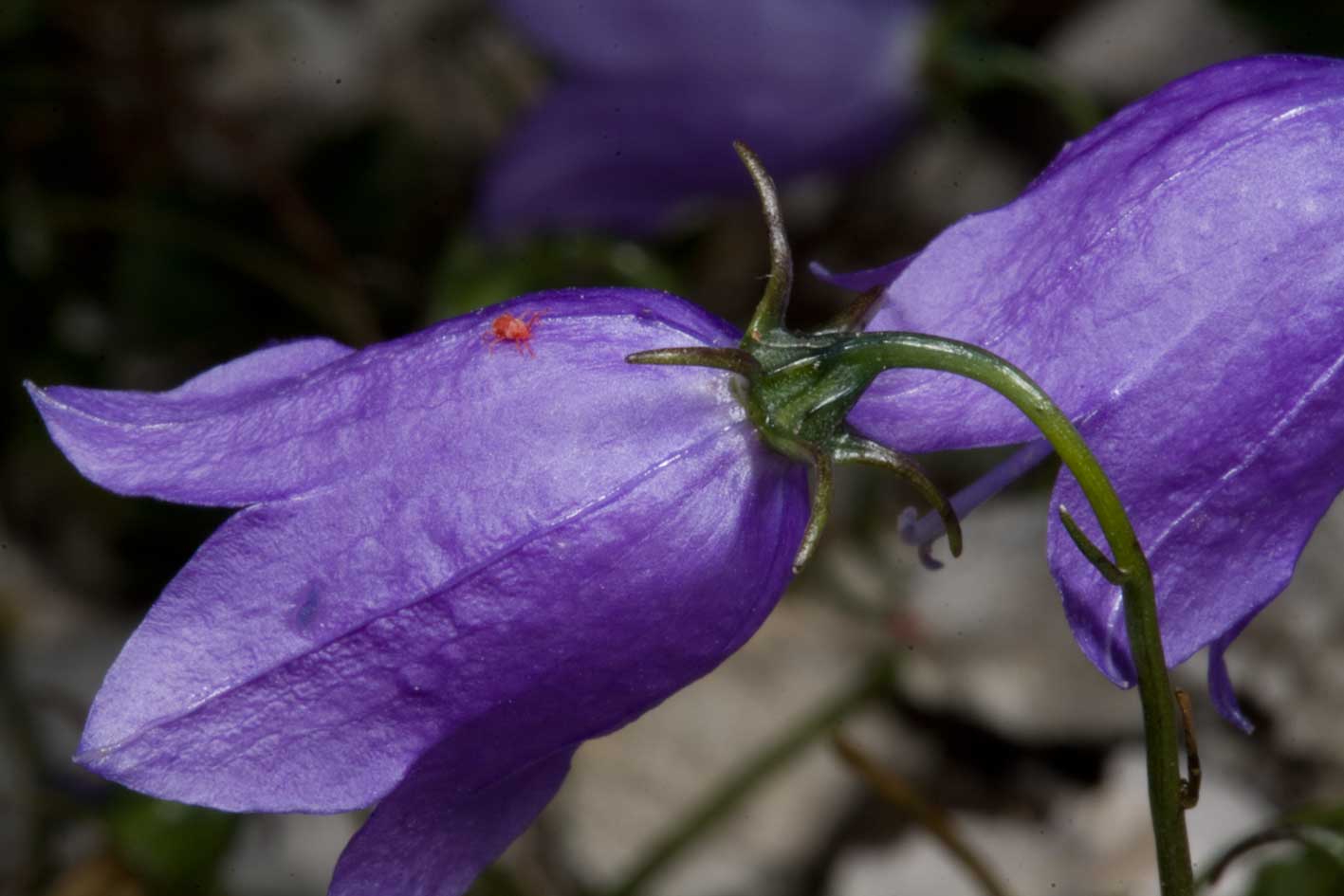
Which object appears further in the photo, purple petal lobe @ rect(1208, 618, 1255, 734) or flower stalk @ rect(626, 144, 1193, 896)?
A: purple petal lobe @ rect(1208, 618, 1255, 734)

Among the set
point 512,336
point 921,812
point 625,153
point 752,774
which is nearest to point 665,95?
point 625,153

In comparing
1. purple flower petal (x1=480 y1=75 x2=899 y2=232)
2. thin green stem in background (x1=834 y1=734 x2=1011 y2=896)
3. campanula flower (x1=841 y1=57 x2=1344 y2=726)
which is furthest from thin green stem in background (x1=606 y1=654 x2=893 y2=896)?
campanula flower (x1=841 y1=57 x2=1344 y2=726)

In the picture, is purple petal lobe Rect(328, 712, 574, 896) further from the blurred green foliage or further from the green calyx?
the blurred green foliage

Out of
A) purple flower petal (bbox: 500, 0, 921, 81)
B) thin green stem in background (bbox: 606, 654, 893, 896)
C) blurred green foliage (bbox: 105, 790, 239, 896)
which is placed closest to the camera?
blurred green foliage (bbox: 105, 790, 239, 896)

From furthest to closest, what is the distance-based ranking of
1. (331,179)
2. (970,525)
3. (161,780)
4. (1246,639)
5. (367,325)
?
(331,179) < (970,525) < (367,325) < (1246,639) < (161,780)

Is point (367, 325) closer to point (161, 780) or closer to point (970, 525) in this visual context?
point (970, 525)

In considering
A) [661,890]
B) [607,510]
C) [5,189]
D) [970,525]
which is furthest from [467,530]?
[5,189]

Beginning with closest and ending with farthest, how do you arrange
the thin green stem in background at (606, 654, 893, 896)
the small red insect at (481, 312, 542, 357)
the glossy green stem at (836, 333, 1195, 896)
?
1. the glossy green stem at (836, 333, 1195, 896)
2. the small red insect at (481, 312, 542, 357)
3. the thin green stem in background at (606, 654, 893, 896)
